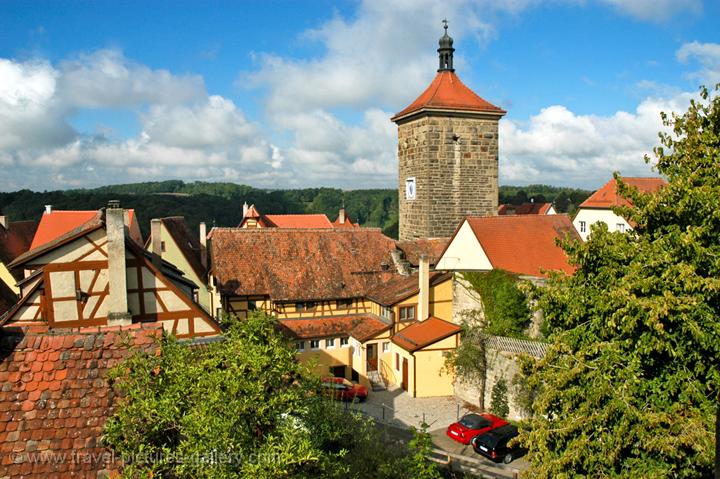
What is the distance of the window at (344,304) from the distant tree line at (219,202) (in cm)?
3548

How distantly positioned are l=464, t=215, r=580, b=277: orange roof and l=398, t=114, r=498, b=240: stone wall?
450 centimetres

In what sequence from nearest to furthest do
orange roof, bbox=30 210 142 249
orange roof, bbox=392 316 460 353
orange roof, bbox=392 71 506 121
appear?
1. orange roof, bbox=392 316 460 353
2. orange roof, bbox=392 71 506 121
3. orange roof, bbox=30 210 142 249

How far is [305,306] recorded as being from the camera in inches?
967

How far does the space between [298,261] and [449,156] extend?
983 centimetres

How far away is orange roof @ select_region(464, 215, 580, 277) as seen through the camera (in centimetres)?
2194

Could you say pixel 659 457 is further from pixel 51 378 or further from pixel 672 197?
pixel 51 378

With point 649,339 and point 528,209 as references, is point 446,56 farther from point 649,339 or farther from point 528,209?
point 528,209

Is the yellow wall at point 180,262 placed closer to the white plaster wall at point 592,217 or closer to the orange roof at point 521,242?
the orange roof at point 521,242

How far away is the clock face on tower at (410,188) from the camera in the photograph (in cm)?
2870

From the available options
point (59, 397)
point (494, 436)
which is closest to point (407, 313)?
point (494, 436)

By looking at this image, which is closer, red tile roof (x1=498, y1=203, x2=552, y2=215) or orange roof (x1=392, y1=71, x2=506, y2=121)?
orange roof (x1=392, y1=71, x2=506, y2=121)

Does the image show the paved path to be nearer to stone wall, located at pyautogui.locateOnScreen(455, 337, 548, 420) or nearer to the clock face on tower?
stone wall, located at pyautogui.locateOnScreen(455, 337, 548, 420)

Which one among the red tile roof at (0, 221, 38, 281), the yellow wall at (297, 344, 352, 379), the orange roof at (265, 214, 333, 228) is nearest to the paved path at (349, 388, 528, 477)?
the yellow wall at (297, 344, 352, 379)

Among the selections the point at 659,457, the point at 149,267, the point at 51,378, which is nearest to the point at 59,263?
the point at 149,267
